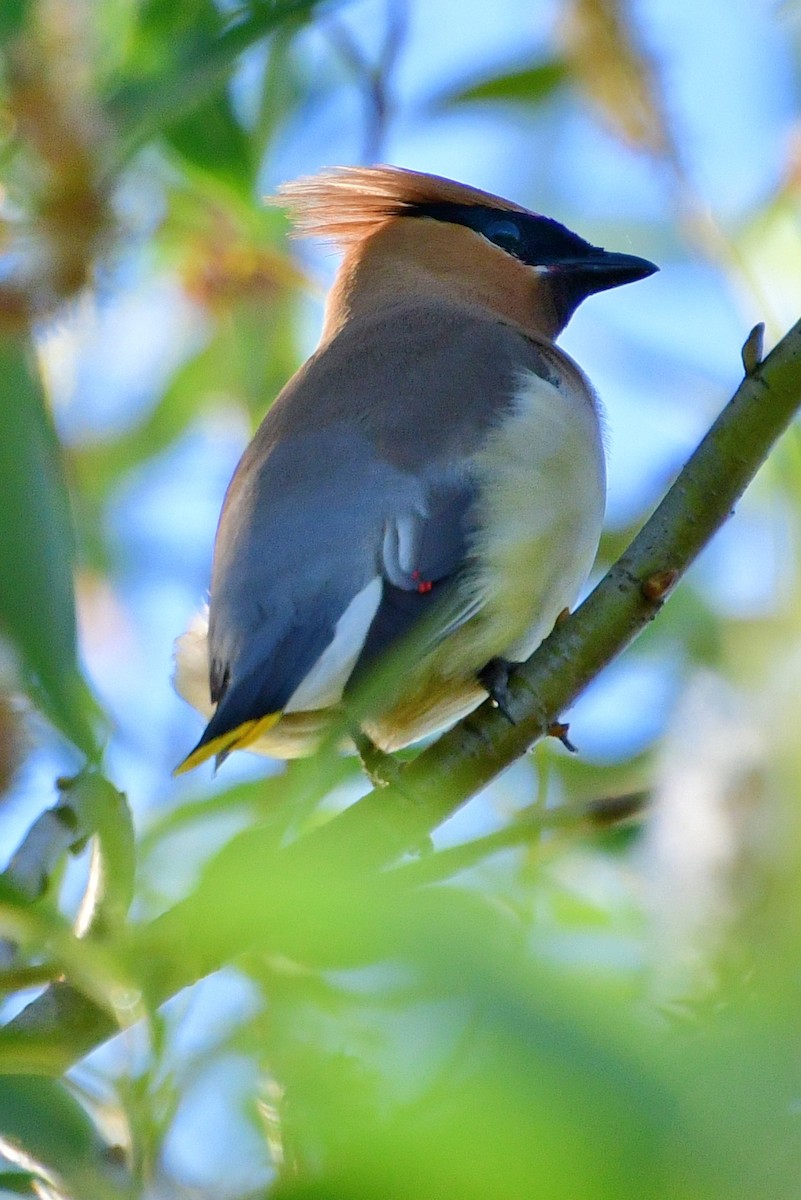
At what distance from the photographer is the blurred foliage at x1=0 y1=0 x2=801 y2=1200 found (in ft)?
2.13

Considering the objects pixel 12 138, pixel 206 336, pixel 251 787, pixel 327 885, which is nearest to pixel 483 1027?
pixel 327 885

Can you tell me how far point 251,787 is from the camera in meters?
2.33

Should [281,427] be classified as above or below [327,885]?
above

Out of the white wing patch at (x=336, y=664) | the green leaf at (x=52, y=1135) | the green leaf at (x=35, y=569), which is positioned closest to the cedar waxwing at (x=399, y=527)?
the white wing patch at (x=336, y=664)

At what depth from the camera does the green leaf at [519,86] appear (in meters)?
3.69

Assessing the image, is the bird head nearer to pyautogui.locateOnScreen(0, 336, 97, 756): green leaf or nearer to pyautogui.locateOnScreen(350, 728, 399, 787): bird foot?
pyautogui.locateOnScreen(350, 728, 399, 787): bird foot

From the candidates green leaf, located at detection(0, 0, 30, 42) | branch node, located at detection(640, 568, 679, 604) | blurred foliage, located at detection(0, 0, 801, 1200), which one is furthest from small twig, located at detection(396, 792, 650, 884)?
green leaf, located at detection(0, 0, 30, 42)

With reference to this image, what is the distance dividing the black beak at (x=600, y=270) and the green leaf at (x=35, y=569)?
257cm

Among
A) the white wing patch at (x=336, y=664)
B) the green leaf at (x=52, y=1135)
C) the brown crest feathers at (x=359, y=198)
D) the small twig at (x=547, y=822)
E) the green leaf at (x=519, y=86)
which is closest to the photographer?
the green leaf at (x=52, y=1135)

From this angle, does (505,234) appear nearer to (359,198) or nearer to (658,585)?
(359,198)

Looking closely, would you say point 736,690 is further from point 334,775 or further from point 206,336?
point 206,336

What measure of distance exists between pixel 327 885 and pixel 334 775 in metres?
1.08

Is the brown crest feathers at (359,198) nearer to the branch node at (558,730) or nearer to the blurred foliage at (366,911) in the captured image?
the blurred foliage at (366,911)

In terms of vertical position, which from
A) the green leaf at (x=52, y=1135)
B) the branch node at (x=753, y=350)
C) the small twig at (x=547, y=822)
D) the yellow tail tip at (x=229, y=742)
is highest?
the branch node at (x=753, y=350)
